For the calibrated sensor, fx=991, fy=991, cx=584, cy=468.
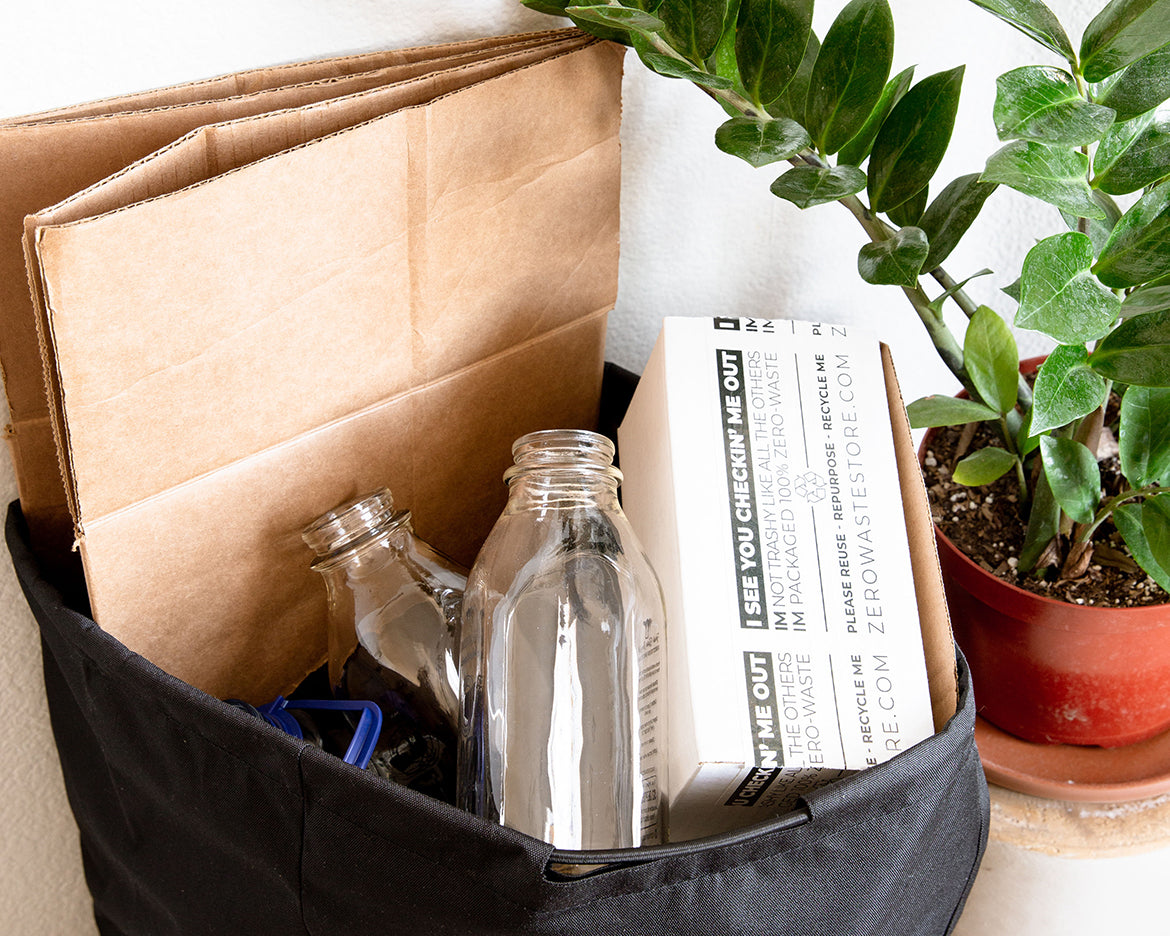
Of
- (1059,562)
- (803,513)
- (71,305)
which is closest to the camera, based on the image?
(71,305)

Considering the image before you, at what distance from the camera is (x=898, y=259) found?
57cm

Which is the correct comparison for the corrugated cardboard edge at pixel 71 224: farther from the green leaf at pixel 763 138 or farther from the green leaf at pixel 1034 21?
the green leaf at pixel 1034 21

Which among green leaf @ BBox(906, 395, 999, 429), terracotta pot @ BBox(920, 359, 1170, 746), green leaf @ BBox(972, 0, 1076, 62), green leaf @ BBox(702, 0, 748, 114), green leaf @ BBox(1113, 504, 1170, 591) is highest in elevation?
green leaf @ BBox(972, 0, 1076, 62)

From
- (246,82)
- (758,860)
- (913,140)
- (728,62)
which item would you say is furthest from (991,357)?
(246,82)

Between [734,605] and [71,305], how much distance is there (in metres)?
0.36

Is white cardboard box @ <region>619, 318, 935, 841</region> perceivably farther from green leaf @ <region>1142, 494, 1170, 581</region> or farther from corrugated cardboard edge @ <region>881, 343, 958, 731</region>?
green leaf @ <region>1142, 494, 1170, 581</region>

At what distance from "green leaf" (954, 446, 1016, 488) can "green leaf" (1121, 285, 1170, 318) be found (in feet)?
0.49

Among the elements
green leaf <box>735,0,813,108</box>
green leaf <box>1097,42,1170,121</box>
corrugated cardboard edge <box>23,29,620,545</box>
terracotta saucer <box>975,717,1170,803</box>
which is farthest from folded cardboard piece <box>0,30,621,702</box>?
terracotta saucer <box>975,717,1170,803</box>

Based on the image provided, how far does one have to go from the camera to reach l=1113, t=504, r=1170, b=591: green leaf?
23.3 inches

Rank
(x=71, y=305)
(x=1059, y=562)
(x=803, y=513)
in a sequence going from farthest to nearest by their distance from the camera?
(x=1059, y=562)
(x=803, y=513)
(x=71, y=305)

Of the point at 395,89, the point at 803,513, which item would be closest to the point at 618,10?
the point at 395,89

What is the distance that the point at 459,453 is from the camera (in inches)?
27.3

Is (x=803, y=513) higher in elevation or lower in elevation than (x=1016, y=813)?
higher

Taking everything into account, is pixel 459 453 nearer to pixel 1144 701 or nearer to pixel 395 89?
pixel 395 89
